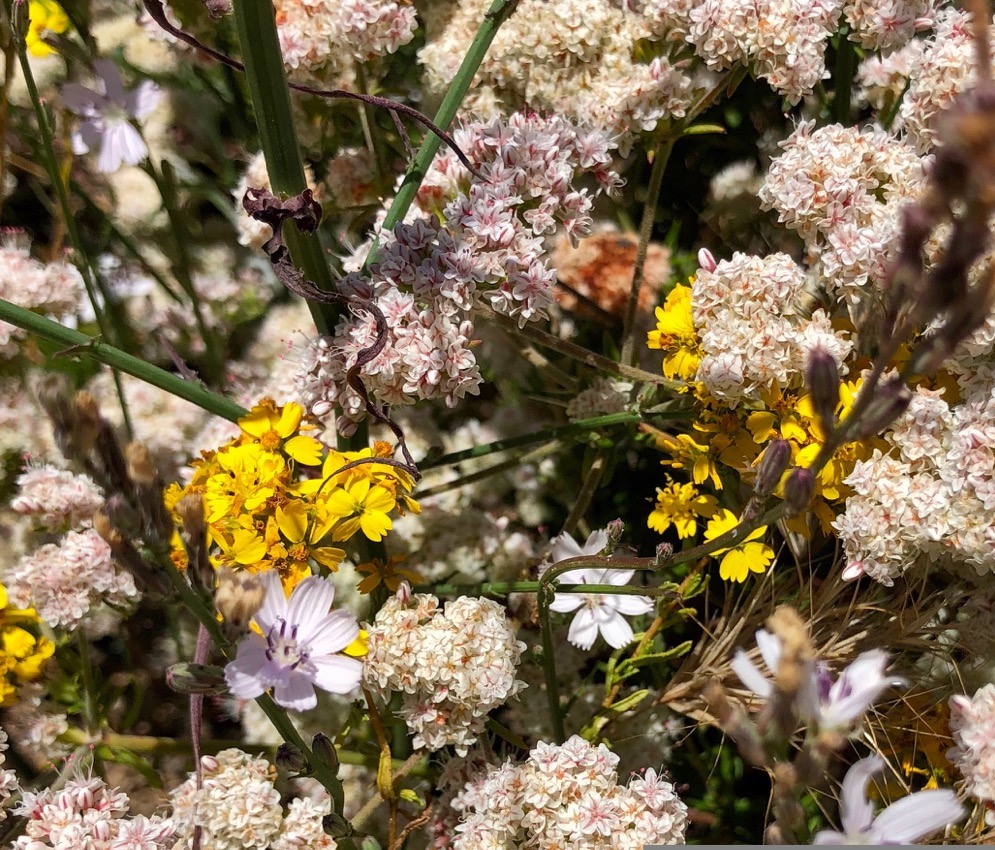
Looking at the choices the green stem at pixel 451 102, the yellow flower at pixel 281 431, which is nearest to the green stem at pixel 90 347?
the yellow flower at pixel 281 431

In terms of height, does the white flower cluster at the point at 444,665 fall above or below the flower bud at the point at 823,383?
below

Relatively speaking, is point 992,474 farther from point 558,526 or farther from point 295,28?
point 295,28

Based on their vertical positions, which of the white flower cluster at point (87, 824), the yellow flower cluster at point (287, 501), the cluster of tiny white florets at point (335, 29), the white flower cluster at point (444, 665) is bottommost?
the white flower cluster at point (87, 824)

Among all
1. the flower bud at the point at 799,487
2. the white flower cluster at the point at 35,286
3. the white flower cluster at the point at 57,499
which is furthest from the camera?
the white flower cluster at the point at 35,286

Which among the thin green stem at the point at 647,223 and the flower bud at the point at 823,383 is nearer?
the flower bud at the point at 823,383

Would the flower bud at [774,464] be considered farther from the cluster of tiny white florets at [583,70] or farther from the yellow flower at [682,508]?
the cluster of tiny white florets at [583,70]

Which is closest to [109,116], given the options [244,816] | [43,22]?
[43,22]

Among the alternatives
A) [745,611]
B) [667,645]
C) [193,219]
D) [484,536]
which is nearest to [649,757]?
[667,645]
